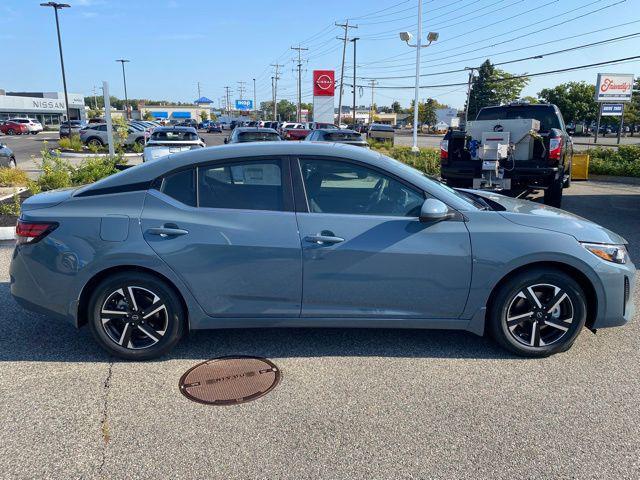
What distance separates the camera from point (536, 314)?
367 centimetres

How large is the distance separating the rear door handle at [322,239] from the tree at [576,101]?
86.3 m

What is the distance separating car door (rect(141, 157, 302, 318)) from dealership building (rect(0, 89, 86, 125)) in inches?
3125

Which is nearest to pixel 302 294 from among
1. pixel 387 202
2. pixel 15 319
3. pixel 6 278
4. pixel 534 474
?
pixel 387 202

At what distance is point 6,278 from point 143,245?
3.07m

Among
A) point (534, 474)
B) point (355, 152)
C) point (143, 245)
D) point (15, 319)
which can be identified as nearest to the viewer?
point (534, 474)

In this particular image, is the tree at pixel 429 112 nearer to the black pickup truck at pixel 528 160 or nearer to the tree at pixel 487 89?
the tree at pixel 487 89

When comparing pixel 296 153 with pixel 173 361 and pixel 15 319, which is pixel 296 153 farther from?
pixel 15 319

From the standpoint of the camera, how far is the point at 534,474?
8.32 feet

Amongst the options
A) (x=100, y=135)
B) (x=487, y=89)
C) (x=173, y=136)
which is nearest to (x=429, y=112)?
(x=487, y=89)

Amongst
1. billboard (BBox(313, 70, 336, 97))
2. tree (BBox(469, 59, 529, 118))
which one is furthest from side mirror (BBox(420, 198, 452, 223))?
tree (BBox(469, 59, 529, 118))

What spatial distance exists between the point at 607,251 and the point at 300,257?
7.47ft

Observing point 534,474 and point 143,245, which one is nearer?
point 534,474

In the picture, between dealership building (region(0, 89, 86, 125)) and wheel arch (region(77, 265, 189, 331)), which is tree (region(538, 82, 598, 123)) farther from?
wheel arch (region(77, 265, 189, 331))

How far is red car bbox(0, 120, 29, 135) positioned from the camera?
53469mm
